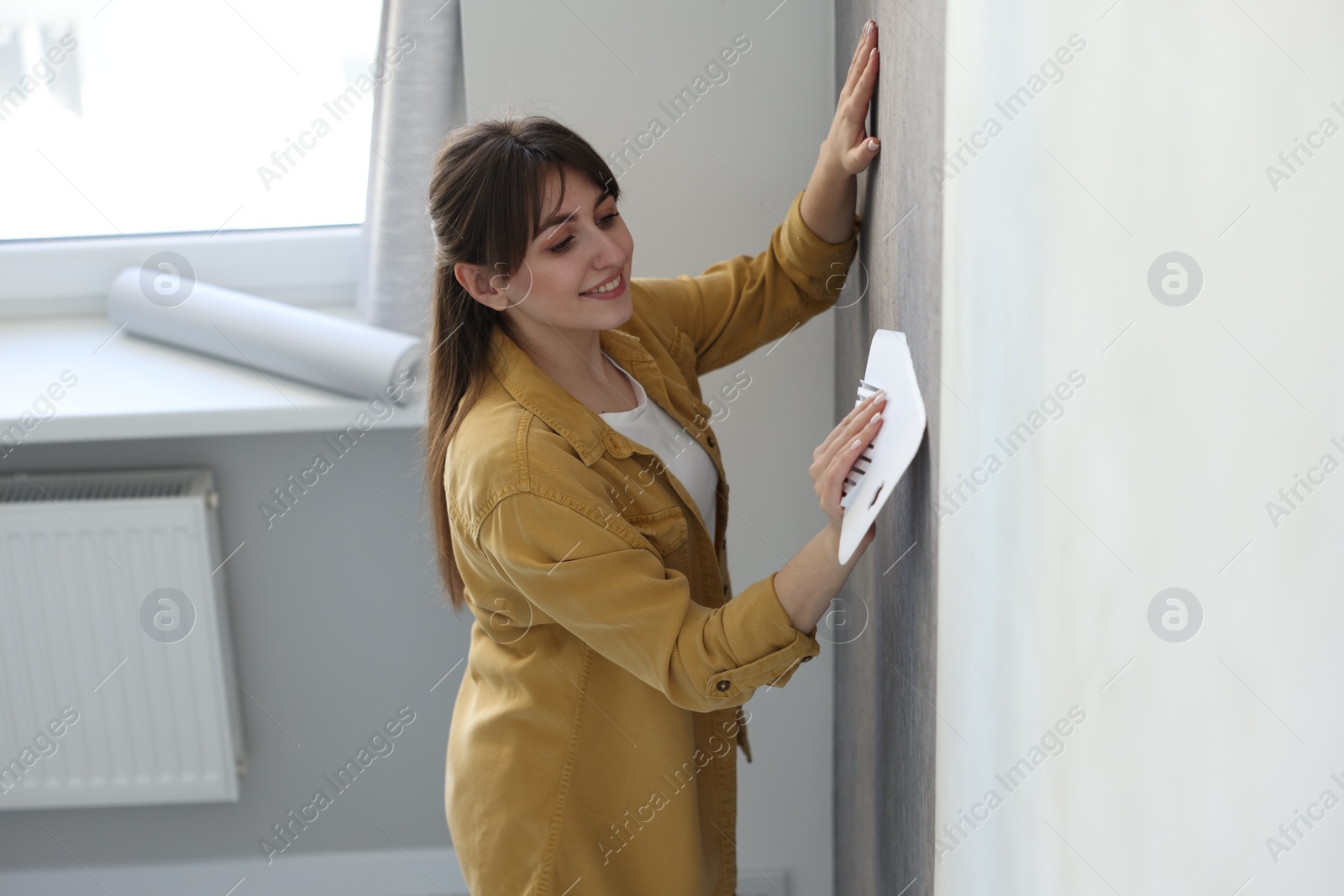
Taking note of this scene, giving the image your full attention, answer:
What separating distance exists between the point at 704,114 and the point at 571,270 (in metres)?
0.63

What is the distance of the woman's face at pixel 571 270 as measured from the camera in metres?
1.09

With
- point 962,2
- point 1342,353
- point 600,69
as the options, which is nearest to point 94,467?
point 600,69

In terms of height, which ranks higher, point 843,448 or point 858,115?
point 858,115

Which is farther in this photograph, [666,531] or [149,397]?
[149,397]

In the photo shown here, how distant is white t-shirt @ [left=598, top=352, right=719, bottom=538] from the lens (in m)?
1.20

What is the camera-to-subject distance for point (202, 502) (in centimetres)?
180

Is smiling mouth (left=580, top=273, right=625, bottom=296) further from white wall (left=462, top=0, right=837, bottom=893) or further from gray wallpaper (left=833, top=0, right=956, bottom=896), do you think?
white wall (left=462, top=0, right=837, bottom=893)

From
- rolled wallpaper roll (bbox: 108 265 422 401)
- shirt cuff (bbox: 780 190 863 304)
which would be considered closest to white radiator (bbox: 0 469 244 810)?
rolled wallpaper roll (bbox: 108 265 422 401)

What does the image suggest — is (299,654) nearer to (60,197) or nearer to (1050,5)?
(60,197)

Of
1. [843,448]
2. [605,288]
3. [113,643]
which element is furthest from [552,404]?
[113,643]

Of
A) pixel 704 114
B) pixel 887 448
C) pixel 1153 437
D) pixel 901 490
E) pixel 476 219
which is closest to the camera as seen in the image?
pixel 1153 437

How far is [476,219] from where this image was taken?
1082mm

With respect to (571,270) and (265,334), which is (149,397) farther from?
(571,270)

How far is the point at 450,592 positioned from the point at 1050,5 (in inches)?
38.1
